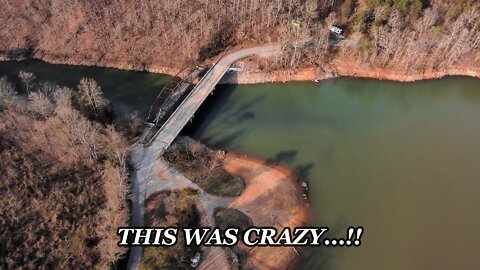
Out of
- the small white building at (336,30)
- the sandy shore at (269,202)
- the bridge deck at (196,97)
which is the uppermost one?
the small white building at (336,30)

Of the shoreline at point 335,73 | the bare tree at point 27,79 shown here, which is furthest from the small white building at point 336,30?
the bare tree at point 27,79

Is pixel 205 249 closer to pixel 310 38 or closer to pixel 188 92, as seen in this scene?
pixel 188 92

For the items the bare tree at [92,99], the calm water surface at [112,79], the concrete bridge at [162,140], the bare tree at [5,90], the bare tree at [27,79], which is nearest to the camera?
the concrete bridge at [162,140]

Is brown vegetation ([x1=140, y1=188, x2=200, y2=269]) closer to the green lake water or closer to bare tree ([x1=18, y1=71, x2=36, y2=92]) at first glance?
the green lake water

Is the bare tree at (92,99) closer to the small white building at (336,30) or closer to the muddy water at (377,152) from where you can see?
the muddy water at (377,152)

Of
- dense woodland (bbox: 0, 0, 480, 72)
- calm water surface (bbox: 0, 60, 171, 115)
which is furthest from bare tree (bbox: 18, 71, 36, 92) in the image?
dense woodland (bbox: 0, 0, 480, 72)

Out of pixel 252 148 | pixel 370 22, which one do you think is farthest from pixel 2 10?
pixel 370 22

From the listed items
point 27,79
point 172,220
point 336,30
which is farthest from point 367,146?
point 27,79
